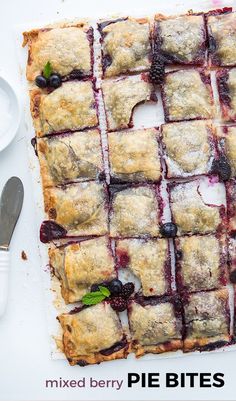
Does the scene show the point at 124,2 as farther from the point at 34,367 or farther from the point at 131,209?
the point at 34,367

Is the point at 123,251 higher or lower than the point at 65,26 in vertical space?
lower

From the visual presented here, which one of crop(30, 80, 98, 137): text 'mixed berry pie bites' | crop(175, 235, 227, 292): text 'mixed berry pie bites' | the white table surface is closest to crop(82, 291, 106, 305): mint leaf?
the white table surface

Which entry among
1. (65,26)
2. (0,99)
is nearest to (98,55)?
(65,26)

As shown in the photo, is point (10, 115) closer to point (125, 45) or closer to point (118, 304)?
point (125, 45)

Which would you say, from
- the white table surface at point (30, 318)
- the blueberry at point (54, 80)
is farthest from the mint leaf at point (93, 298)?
the blueberry at point (54, 80)

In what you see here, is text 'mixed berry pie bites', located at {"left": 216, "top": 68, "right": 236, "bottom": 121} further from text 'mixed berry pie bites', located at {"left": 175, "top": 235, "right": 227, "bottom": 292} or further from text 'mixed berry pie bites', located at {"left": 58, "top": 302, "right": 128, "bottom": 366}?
text 'mixed berry pie bites', located at {"left": 58, "top": 302, "right": 128, "bottom": 366}

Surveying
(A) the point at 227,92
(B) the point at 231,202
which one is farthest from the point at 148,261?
(A) the point at 227,92
